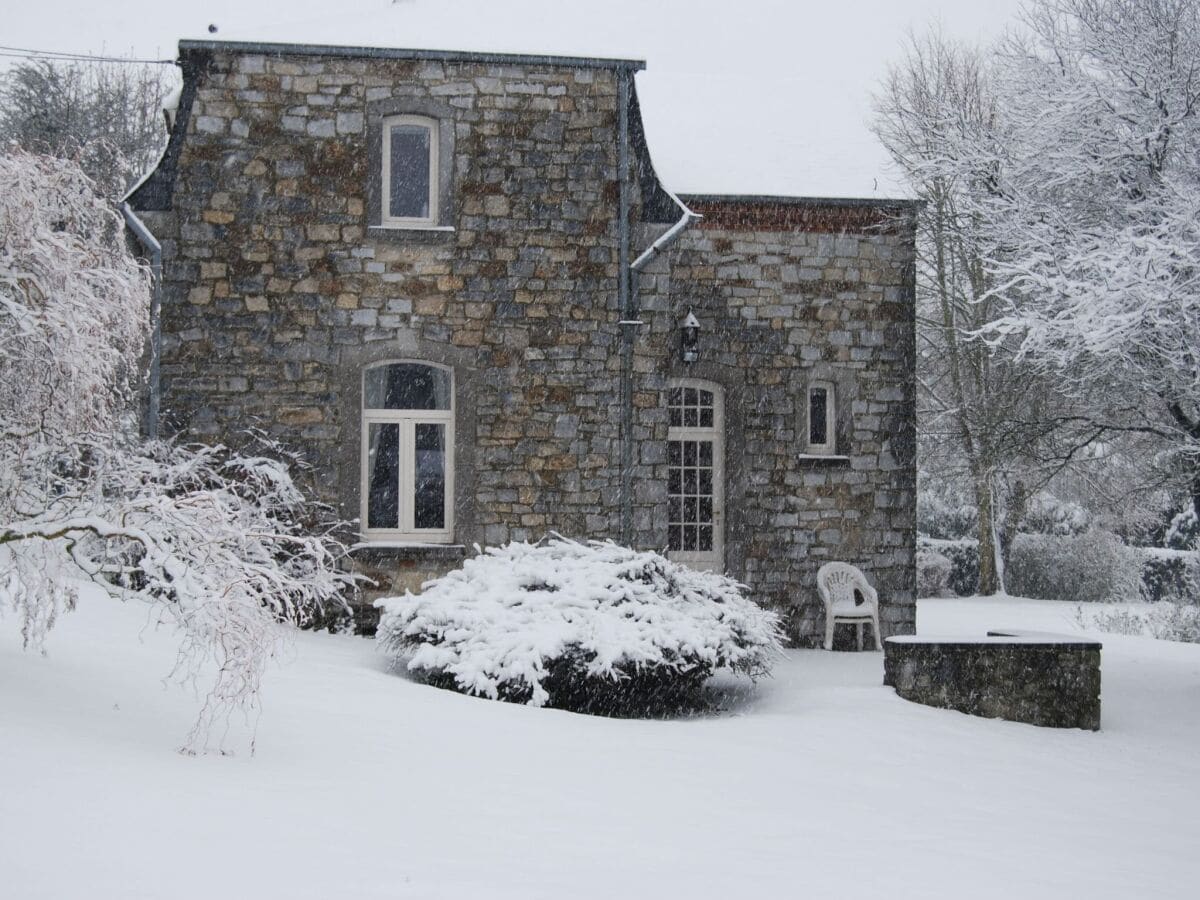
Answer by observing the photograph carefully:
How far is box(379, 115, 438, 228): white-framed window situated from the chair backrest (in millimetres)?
5266

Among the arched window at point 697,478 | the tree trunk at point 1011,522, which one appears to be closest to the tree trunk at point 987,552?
the tree trunk at point 1011,522

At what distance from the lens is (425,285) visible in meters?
11.0

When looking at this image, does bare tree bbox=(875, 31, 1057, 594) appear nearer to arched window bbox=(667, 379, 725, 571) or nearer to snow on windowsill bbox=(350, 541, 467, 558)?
arched window bbox=(667, 379, 725, 571)

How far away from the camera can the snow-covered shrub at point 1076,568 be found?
68.1ft

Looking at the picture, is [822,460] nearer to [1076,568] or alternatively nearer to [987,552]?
[987,552]

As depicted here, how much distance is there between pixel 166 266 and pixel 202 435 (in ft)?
4.84

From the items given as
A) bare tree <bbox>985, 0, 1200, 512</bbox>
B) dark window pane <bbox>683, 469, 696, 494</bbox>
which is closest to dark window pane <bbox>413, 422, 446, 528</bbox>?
dark window pane <bbox>683, 469, 696, 494</bbox>

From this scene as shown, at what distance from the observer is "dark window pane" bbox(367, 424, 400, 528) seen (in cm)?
1109

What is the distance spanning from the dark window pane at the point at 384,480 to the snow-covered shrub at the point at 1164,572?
1478 cm

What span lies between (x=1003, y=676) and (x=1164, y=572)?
45.2ft

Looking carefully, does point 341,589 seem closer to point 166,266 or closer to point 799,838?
point 166,266

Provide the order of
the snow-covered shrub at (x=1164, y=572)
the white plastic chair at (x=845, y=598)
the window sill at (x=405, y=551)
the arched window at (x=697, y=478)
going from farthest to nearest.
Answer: the snow-covered shrub at (x=1164, y=572) < the arched window at (x=697, y=478) < the white plastic chair at (x=845, y=598) < the window sill at (x=405, y=551)

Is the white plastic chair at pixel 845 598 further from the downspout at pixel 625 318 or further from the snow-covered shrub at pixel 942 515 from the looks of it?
the snow-covered shrub at pixel 942 515

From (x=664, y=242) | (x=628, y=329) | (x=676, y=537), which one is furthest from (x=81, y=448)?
(x=676, y=537)
